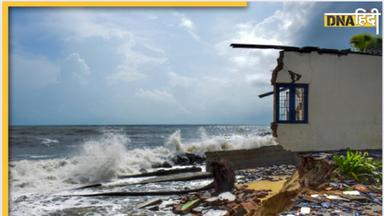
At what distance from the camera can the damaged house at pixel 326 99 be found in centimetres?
608

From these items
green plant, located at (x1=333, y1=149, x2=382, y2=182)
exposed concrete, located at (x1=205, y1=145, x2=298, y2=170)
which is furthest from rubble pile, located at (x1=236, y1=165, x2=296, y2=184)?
green plant, located at (x1=333, y1=149, x2=382, y2=182)

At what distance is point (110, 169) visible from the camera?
10.3 metres

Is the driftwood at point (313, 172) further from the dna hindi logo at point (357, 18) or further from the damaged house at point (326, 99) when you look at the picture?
the dna hindi logo at point (357, 18)

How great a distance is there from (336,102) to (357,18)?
226cm

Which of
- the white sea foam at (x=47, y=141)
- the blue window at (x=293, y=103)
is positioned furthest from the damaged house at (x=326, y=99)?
the white sea foam at (x=47, y=141)

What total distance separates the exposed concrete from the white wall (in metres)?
0.75

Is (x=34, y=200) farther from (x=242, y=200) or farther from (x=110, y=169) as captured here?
(x=242, y=200)

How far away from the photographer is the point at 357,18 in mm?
4496

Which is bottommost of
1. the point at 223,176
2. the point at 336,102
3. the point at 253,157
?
the point at 223,176

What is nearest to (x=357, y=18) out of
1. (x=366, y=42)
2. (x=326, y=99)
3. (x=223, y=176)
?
(x=366, y=42)

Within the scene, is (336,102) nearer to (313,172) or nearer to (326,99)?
(326,99)

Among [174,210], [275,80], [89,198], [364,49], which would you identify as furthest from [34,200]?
[364,49]

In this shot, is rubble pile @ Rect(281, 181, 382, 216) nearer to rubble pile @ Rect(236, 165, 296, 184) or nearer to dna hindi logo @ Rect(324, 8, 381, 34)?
rubble pile @ Rect(236, 165, 296, 184)

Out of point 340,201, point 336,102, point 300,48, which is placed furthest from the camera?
point 336,102
